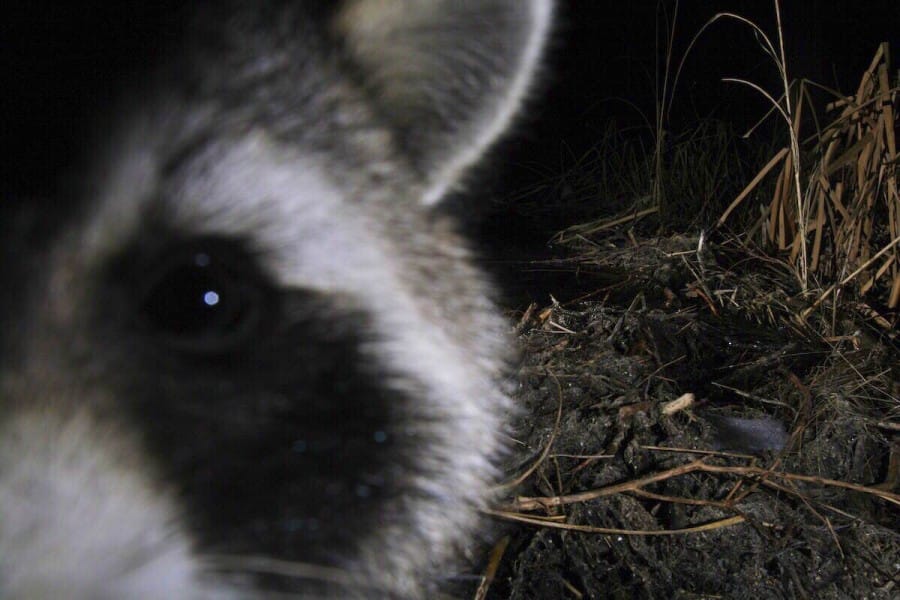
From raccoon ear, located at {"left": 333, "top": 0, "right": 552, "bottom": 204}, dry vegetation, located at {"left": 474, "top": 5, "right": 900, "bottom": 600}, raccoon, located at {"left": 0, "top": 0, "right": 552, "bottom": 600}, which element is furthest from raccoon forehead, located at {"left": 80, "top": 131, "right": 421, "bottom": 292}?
dry vegetation, located at {"left": 474, "top": 5, "right": 900, "bottom": 600}

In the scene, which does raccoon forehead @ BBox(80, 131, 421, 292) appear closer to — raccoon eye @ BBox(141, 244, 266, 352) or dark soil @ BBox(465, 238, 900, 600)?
raccoon eye @ BBox(141, 244, 266, 352)

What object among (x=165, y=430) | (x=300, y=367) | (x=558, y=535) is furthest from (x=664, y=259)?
(x=165, y=430)

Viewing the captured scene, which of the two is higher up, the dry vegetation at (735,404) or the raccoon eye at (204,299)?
the raccoon eye at (204,299)

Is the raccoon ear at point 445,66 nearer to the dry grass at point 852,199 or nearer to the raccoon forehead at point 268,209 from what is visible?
the raccoon forehead at point 268,209

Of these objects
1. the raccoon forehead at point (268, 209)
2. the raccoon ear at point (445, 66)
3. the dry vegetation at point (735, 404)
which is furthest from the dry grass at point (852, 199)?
the raccoon forehead at point (268, 209)

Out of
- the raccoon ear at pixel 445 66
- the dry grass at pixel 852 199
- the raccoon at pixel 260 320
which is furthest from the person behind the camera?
the dry grass at pixel 852 199

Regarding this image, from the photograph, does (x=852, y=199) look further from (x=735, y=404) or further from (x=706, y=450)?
(x=706, y=450)

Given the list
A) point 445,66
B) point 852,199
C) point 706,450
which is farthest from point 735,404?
point 445,66
